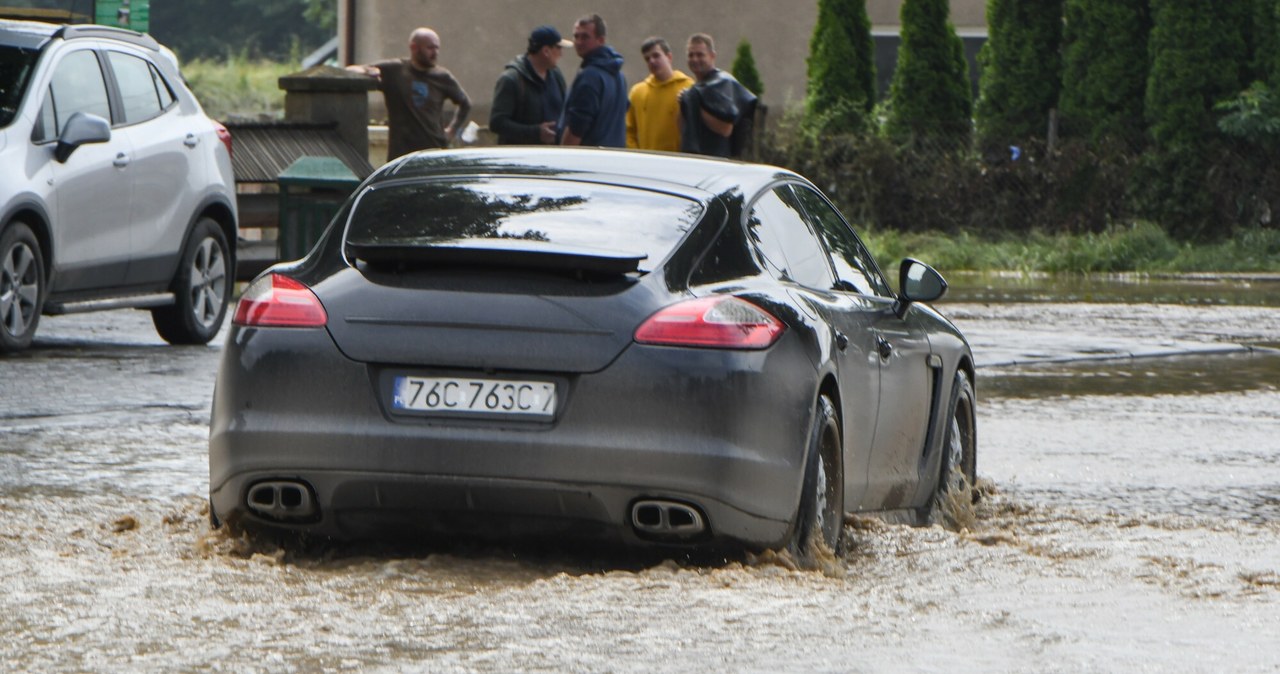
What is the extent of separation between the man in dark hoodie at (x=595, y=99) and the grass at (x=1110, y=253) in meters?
8.31

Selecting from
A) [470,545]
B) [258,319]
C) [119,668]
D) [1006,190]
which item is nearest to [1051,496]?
[470,545]

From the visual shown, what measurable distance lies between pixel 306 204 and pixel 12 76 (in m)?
4.54

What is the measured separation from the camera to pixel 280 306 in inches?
245

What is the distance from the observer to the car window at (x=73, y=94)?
12523 millimetres

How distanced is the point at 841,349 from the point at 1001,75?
20.2 meters

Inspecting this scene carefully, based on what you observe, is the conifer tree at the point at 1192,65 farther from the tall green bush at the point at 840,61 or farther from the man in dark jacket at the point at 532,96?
the man in dark jacket at the point at 532,96

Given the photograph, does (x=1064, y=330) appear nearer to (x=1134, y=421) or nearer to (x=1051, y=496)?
(x=1134, y=421)

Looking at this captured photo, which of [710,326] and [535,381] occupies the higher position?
[710,326]

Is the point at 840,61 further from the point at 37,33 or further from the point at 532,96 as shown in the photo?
the point at 37,33

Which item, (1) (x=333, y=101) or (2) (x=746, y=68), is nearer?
(1) (x=333, y=101)

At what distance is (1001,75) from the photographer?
26234mm

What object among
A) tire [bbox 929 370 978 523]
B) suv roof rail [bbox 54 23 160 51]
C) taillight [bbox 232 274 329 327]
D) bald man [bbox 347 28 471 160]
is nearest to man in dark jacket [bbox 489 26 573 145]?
bald man [bbox 347 28 471 160]

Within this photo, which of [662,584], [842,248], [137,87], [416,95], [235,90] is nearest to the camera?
[662,584]

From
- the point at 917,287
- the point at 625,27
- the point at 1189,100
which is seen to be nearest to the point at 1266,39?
the point at 1189,100
